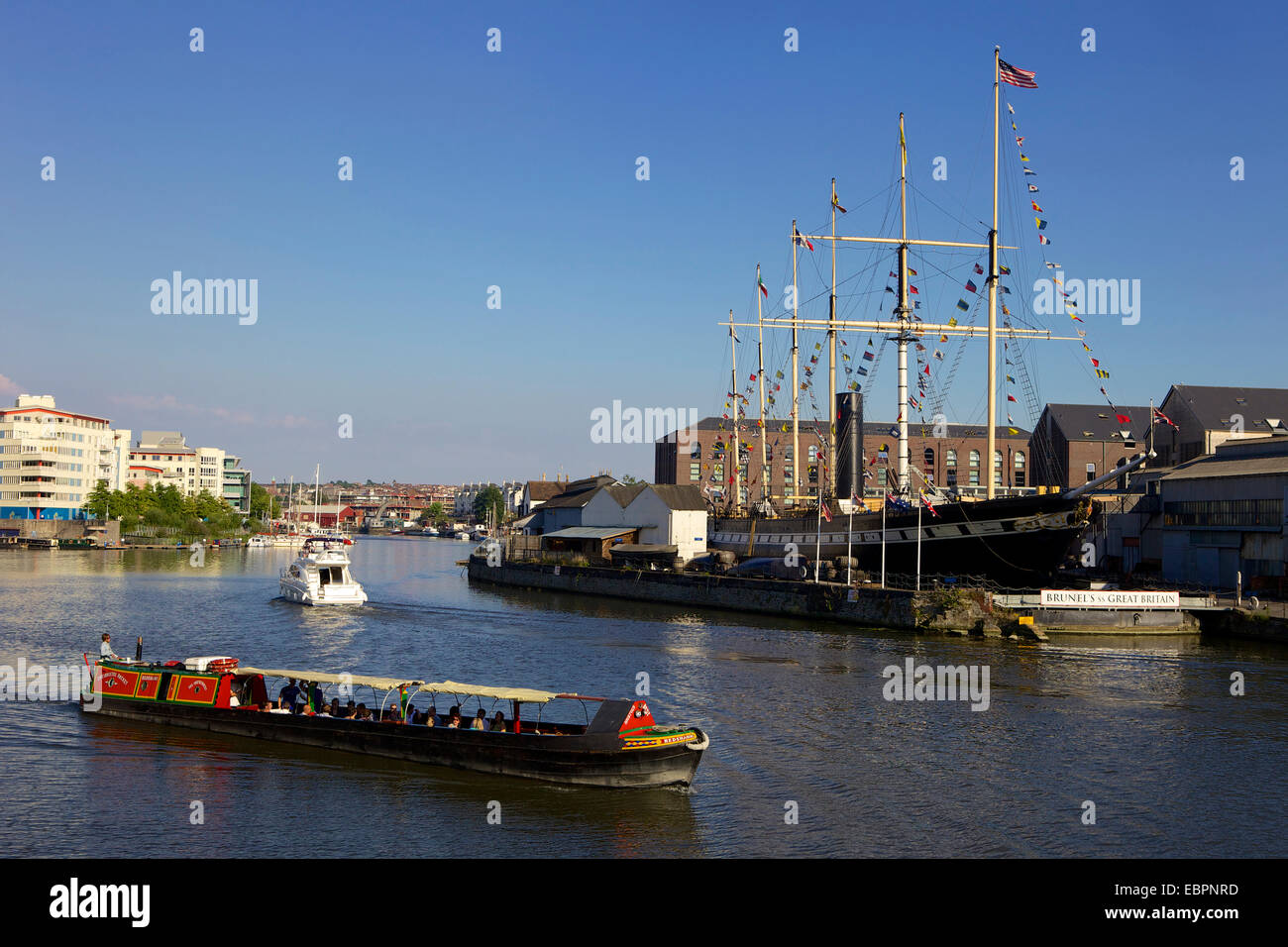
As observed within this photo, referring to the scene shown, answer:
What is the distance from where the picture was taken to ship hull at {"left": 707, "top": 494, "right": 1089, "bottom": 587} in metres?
57.2

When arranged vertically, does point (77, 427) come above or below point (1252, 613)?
above

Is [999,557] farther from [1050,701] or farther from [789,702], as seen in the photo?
[789,702]

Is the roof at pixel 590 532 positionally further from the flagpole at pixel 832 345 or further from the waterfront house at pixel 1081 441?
the waterfront house at pixel 1081 441

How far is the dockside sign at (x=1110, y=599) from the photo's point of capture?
51375mm

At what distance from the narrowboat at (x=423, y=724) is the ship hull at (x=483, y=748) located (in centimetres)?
2

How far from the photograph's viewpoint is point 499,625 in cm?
5831

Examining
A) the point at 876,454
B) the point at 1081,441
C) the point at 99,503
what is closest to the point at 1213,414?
the point at 1081,441

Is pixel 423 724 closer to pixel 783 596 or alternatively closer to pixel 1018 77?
pixel 783 596

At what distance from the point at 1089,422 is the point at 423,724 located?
Answer: 103 m

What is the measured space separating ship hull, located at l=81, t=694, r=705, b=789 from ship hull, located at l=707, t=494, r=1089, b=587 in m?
36.1

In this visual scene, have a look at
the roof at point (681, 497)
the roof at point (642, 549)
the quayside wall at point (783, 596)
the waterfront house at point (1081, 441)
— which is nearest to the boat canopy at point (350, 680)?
the quayside wall at point (783, 596)
